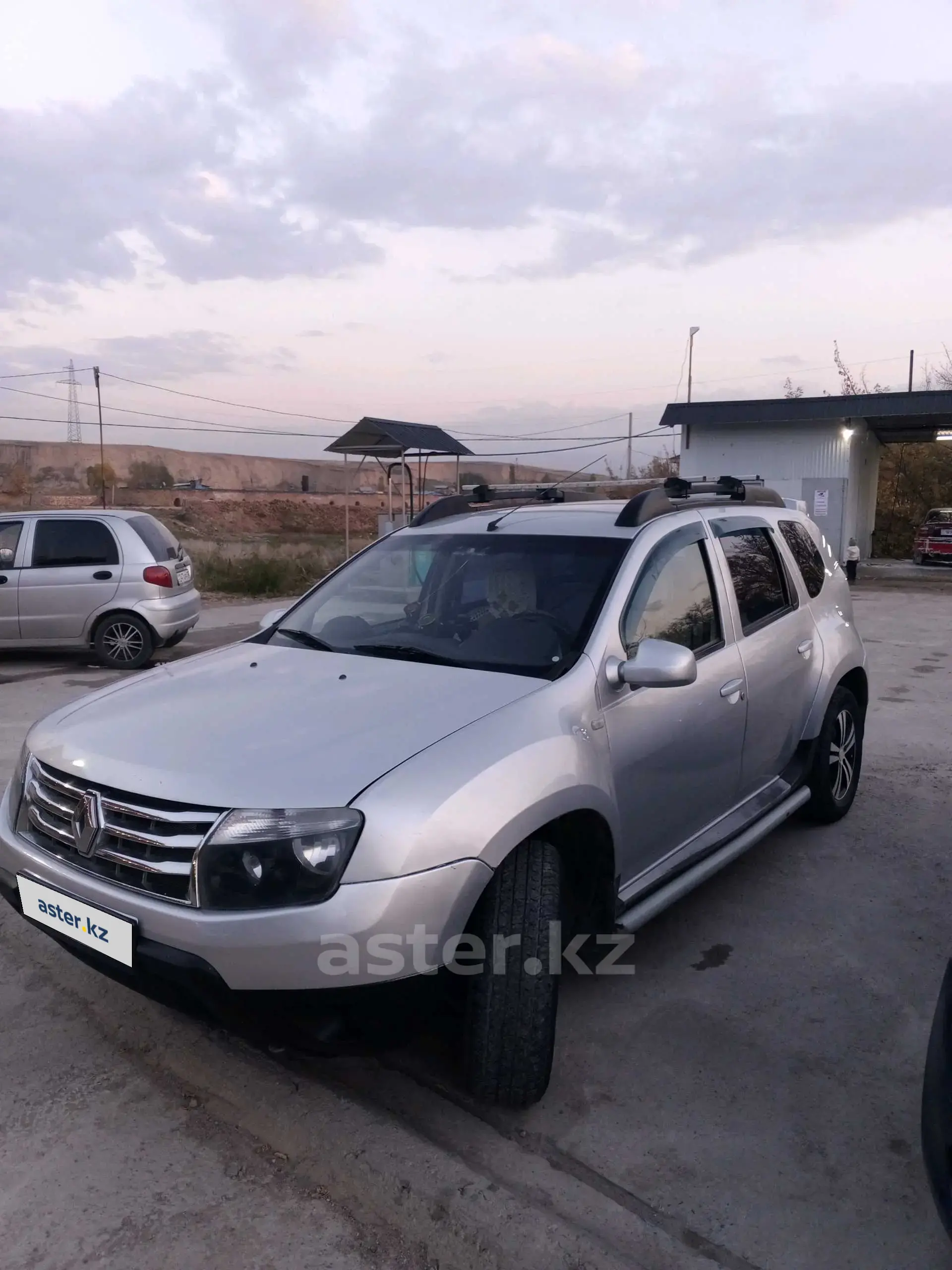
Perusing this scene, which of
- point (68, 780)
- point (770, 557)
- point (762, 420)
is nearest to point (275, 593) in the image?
point (762, 420)

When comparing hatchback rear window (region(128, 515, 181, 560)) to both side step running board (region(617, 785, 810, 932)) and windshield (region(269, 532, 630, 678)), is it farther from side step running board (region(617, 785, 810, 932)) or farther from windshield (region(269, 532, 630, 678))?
side step running board (region(617, 785, 810, 932))

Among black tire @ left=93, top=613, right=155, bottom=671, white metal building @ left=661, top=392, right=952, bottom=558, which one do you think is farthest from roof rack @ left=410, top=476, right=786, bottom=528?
white metal building @ left=661, top=392, right=952, bottom=558

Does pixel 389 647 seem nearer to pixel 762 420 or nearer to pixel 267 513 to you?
pixel 762 420

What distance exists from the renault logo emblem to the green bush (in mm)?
15062

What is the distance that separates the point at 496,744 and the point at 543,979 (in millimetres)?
637

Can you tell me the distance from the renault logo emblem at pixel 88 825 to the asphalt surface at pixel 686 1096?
0.76 metres

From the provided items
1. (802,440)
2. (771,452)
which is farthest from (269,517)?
(802,440)

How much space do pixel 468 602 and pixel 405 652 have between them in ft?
1.20

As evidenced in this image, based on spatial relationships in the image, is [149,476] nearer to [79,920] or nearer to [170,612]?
[170,612]

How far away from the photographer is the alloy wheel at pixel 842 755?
479 cm

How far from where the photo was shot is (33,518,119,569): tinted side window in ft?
31.6

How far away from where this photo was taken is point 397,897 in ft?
7.52

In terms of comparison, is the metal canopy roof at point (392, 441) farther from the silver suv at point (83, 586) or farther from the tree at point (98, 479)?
the tree at point (98, 479)

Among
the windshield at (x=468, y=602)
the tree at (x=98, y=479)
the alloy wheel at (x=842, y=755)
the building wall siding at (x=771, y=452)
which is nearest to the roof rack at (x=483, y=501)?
the windshield at (x=468, y=602)
